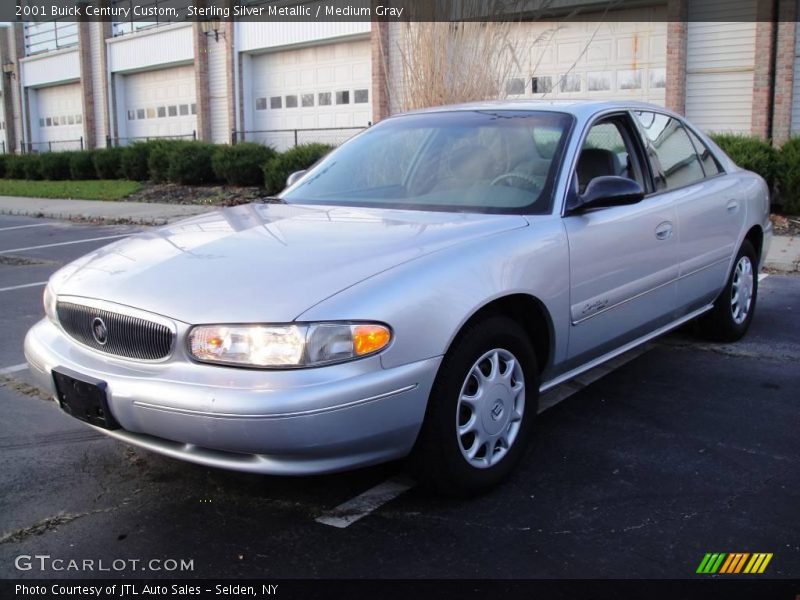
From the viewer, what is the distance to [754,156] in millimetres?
11648

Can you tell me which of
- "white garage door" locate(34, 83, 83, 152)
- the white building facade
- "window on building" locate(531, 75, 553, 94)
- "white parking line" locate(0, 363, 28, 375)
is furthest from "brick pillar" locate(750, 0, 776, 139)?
"white garage door" locate(34, 83, 83, 152)

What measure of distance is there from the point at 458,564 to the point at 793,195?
1034cm

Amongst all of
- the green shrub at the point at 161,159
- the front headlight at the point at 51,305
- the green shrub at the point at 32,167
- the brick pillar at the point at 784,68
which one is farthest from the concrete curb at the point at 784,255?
the green shrub at the point at 32,167

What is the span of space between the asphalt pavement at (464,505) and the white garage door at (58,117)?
30.6 m

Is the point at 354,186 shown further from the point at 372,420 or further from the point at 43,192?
the point at 43,192

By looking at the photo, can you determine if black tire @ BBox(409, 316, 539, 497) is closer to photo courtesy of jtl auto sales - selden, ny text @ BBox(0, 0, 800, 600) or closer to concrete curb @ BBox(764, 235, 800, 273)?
photo courtesy of jtl auto sales - selden, ny text @ BBox(0, 0, 800, 600)

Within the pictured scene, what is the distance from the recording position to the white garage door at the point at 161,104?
26719 millimetres

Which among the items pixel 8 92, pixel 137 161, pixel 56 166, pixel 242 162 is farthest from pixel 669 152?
pixel 8 92

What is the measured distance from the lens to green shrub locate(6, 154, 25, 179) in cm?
2748

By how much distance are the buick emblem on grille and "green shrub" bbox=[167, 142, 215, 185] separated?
1716 centimetres

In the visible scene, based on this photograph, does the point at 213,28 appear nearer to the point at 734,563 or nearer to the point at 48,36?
the point at 48,36

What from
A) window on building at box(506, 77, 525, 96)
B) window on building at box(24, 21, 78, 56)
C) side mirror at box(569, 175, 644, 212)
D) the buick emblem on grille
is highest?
window on building at box(24, 21, 78, 56)

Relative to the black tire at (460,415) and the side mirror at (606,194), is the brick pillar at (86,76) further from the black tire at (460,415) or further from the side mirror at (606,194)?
the black tire at (460,415)

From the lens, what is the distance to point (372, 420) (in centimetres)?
283
